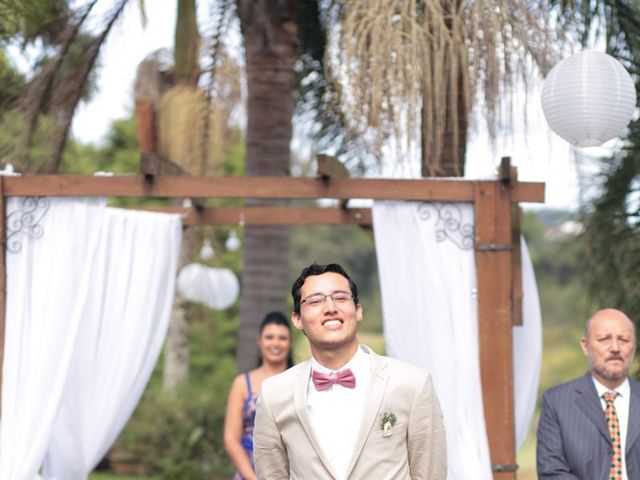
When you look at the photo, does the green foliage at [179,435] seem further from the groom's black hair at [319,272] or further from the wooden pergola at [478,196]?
the groom's black hair at [319,272]

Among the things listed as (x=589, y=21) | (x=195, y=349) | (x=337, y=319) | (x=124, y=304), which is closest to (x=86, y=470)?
(x=124, y=304)

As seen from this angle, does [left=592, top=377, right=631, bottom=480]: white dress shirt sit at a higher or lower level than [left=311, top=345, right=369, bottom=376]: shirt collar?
lower

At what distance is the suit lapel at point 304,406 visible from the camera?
3.27 metres

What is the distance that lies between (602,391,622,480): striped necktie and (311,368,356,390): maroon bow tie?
1.39 meters

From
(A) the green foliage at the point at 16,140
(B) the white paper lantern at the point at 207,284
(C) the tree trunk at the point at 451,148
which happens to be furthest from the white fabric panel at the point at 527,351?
(B) the white paper lantern at the point at 207,284

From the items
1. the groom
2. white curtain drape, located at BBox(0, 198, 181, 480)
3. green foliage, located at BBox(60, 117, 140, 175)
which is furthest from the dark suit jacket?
green foliage, located at BBox(60, 117, 140, 175)

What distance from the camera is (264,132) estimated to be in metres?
8.15

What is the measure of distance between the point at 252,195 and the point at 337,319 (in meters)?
2.27

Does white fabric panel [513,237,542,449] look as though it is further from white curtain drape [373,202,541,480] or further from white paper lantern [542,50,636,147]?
white paper lantern [542,50,636,147]

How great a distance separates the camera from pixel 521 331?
578 cm

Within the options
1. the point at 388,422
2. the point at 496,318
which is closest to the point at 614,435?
the point at 496,318

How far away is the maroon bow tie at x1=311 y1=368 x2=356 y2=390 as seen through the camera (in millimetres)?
3293

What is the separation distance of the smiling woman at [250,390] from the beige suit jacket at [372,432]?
2.03 metres

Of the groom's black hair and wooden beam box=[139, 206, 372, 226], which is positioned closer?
the groom's black hair
